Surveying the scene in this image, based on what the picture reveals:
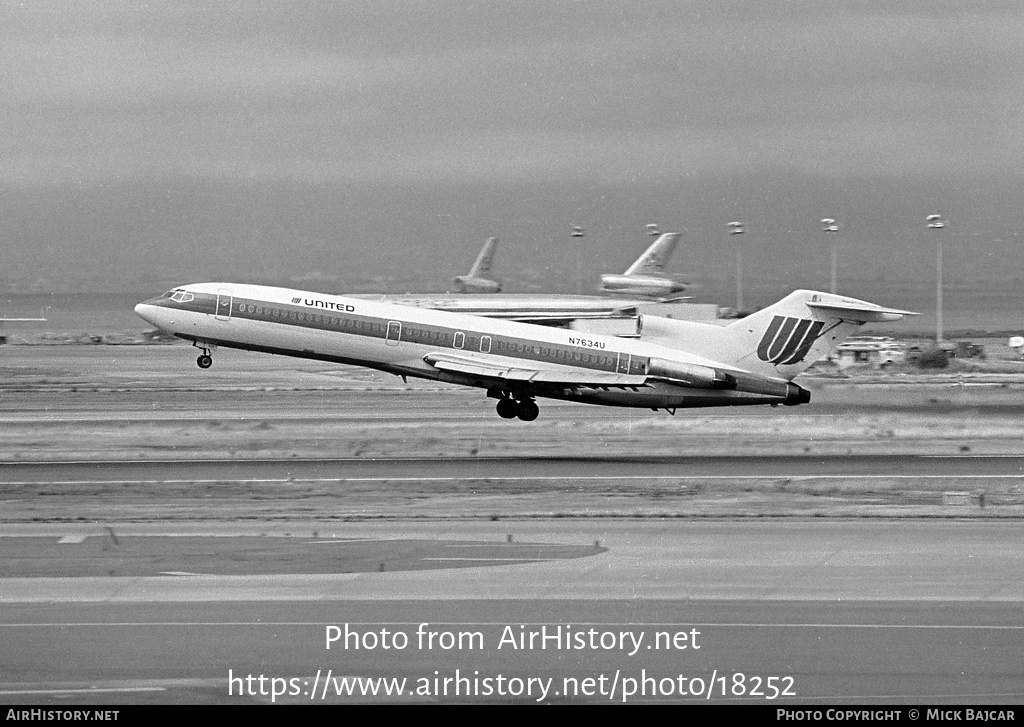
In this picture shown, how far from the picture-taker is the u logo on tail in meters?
41.2

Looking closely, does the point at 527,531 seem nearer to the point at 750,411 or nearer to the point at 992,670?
the point at 992,670

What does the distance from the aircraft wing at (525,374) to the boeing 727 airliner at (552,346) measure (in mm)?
32

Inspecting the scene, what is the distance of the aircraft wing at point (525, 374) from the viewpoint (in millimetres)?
40562

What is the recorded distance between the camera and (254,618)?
15.7m

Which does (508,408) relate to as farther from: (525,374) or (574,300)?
(574,300)

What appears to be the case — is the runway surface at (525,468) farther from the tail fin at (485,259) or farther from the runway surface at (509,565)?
Answer: the tail fin at (485,259)

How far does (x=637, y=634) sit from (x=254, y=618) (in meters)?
4.69

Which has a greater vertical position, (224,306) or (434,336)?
(224,306)

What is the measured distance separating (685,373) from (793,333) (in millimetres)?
4004

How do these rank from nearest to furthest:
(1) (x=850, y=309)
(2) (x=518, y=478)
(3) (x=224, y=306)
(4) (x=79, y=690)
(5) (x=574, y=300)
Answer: (4) (x=79, y=690)
(2) (x=518, y=478)
(1) (x=850, y=309)
(3) (x=224, y=306)
(5) (x=574, y=300)

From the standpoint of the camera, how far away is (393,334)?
4081 cm

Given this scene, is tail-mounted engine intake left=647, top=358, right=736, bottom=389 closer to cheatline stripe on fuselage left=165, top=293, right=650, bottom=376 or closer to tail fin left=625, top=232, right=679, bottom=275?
cheatline stripe on fuselage left=165, top=293, right=650, bottom=376

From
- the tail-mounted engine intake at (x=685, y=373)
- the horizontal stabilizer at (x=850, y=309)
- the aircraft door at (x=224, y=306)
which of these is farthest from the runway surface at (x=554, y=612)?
the aircraft door at (x=224, y=306)

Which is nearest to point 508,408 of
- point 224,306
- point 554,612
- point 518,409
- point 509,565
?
point 518,409
